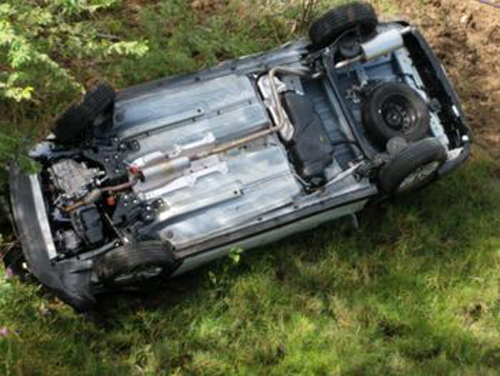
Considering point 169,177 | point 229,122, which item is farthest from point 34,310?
point 229,122

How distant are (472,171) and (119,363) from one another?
3535mm

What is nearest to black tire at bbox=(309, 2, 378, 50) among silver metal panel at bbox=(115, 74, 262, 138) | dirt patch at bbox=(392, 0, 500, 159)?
silver metal panel at bbox=(115, 74, 262, 138)

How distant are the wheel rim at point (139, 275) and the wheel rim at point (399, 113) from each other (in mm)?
2292

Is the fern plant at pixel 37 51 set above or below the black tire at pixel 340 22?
above

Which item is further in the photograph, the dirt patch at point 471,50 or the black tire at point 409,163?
the dirt patch at point 471,50

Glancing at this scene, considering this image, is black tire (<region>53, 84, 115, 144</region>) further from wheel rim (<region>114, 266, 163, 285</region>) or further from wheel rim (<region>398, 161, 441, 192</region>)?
wheel rim (<region>398, 161, 441, 192</region>)

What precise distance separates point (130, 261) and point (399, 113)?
2607 millimetres

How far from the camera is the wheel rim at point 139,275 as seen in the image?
15.2 feet

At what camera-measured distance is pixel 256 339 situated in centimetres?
507

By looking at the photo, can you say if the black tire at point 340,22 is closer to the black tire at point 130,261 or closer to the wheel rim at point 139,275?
the black tire at point 130,261

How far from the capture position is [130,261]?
4.54 metres

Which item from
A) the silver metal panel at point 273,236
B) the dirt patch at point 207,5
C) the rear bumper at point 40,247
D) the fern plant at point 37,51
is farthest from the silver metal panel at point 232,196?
the dirt patch at point 207,5

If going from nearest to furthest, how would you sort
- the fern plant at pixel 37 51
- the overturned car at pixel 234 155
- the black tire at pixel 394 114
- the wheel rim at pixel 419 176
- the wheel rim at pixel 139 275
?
the fern plant at pixel 37 51
the wheel rim at pixel 139 275
the overturned car at pixel 234 155
the wheel rim at pixel 419 176
the black tire at pixel 394 114

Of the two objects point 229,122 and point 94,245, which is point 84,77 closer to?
point 229,122
